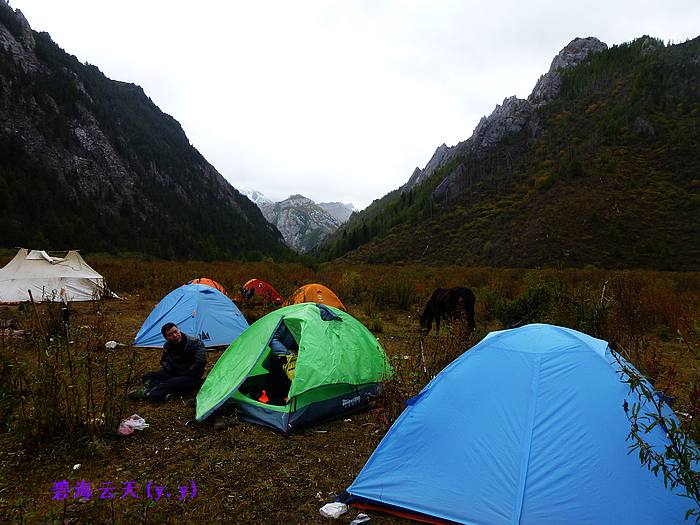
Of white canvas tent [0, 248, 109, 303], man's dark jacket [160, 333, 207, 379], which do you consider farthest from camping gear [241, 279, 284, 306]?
man's dark jacket [160, 333, 207, 379]

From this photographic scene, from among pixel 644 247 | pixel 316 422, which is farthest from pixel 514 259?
pixel 316 422

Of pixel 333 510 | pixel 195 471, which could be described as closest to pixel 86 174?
pixel 195 471

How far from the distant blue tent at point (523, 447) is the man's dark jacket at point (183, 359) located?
11.7ft

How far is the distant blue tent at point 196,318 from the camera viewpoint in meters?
8.67

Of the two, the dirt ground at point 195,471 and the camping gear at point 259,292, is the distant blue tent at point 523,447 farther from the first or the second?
the camping gear at point 259,292

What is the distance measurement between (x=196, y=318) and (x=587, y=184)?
5181 cm

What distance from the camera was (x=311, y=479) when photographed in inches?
156

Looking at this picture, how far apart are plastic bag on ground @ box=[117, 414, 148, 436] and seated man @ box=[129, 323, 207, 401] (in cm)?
105

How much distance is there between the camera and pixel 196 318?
28.6ft

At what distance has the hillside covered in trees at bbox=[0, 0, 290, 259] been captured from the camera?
50.9 metres

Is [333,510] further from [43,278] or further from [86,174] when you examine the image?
[86,174]

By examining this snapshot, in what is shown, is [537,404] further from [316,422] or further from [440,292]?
[440,292]

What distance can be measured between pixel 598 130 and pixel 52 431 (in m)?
69.0

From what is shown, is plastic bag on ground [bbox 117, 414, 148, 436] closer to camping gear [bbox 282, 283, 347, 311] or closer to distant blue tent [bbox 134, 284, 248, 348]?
distant blue tent [bbox 134, 284, 248, 348]
